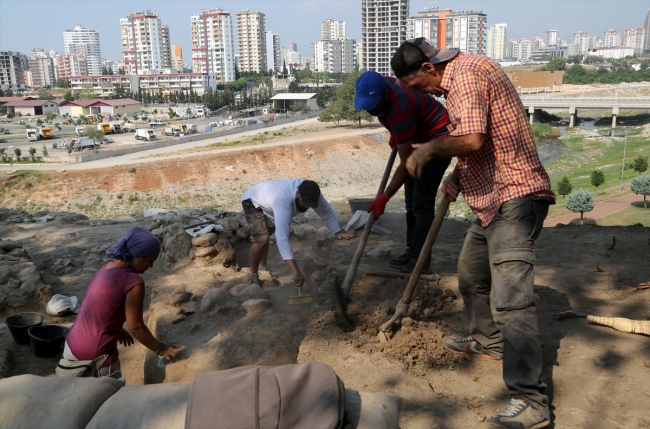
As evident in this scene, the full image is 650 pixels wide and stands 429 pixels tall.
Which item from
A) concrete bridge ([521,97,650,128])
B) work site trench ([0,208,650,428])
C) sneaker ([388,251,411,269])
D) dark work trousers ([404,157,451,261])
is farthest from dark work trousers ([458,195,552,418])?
concrete bridge ([521,97,650,128])

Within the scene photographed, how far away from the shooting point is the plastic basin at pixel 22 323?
4469 millimetres

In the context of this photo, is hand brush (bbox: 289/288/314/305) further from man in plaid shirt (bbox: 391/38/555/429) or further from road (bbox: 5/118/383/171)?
road (bbox: 5/118/383/171)

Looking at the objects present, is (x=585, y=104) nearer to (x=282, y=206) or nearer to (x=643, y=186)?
(x=643, y=186)

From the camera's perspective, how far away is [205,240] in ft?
19.8

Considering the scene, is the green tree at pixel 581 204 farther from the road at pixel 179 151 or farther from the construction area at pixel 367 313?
the road at pixel 179 151

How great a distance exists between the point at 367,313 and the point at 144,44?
131m

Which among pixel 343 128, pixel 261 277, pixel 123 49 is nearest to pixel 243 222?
pixel 261 277

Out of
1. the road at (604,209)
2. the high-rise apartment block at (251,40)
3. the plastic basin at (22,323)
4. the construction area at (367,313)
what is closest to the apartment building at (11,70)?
the high-rise apartment block at (251,40)

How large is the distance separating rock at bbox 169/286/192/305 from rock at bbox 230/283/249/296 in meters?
0.41

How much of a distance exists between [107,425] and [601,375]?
2.33m

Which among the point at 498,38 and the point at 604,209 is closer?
the point at 604,209

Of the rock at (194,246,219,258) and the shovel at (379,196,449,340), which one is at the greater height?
the shovel at (379,196,449,340)

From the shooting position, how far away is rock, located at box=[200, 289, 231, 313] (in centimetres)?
458

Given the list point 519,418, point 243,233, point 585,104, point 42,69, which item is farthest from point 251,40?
point 519,418
